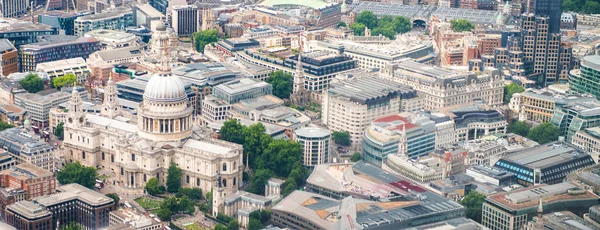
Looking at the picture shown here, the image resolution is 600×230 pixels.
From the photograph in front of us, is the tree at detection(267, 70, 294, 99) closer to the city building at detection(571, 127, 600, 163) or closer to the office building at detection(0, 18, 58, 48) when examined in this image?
the office building at detection(0, 18, 58, 48)

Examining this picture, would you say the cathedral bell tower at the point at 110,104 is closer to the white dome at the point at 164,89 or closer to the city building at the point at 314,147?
the white dome at the point at 164,89

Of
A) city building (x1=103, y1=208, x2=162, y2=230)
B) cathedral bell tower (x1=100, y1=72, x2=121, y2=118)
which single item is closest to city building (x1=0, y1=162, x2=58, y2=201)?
city building (x1=103, y1=208, x2=162, y2=230)

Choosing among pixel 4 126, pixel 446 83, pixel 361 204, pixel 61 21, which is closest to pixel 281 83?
pixel 446 83

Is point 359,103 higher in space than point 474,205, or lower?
higher

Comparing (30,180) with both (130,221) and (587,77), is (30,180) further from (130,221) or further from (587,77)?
(587,77)

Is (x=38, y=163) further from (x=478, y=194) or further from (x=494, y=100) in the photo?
(x=494, y=100)
